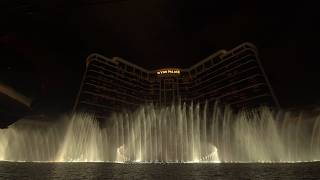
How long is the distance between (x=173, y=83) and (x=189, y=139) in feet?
265

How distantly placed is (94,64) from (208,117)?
83.9 metres

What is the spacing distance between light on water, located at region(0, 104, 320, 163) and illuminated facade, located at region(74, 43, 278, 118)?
43.7 meters

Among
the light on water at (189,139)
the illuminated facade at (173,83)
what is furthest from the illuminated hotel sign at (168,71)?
the light on water at (189,139)

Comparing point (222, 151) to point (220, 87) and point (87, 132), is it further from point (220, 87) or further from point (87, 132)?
point (220, 87)

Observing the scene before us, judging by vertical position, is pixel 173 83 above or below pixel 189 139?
above

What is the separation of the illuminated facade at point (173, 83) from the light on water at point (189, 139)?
43.7 metres

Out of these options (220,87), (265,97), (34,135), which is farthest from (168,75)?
(34,135)

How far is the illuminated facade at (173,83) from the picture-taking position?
4968 inches

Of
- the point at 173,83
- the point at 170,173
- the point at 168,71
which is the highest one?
the point at 168,71

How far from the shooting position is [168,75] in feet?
497

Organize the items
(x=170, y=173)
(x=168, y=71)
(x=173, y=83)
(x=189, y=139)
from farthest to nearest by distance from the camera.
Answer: (x=168, y=71) → (x=173, y=83) → (x=189, y=139) → (x=170, y=173)

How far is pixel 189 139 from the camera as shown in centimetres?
7050

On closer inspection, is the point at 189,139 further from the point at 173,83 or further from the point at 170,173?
the point at 173,83

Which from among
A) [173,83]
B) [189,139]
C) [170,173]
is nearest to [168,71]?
[173,83]
